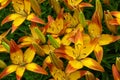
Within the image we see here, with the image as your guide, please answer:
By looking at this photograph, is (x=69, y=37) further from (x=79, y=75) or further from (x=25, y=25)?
(x=25, y=25)

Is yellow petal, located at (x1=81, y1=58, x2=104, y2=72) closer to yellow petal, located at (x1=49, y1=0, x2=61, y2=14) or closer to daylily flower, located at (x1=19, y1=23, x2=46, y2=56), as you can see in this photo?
daylily flower, located at (x1=19, y1=23, x2=46, y2=56)

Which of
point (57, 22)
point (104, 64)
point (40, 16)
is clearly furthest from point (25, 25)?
point (104, 64)

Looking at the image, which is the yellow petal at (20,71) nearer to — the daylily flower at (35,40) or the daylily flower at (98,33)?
the daylily flower at (35,40)

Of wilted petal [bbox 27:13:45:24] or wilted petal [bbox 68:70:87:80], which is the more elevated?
Result: wilted petal [bbox 27:13:45:24]

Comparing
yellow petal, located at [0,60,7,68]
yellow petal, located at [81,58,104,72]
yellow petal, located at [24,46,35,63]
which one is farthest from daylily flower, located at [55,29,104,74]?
yellow petal, located at [0,60,7,68]

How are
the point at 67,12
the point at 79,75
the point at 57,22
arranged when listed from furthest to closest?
the point at 67,12 < the point at 57,22 < the point at 79,75

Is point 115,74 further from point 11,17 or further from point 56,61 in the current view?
point 11,17
